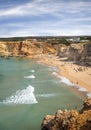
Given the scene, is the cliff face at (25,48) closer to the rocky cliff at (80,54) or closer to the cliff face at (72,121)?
the rocky cliff at (80,54)

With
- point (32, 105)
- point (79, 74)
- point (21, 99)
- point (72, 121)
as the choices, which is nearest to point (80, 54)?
point (79, 74)

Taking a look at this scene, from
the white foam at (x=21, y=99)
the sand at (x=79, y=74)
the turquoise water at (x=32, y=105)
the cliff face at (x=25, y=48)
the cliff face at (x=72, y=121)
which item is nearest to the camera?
the cliff face at (x=72, y=121)

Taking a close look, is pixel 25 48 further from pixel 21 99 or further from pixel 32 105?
pixel 32 105

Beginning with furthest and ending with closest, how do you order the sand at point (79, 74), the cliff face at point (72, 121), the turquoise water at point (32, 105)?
the sand at point (79, 74) → the turquoise water at point (32, 105) → the cliff face at point (72, 121)

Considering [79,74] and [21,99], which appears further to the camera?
[79,74]

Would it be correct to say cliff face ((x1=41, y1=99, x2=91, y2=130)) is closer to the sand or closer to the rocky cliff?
Answer: the sand

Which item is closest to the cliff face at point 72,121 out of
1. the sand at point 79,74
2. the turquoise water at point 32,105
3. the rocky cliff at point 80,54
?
the turquoise water at point 32,105

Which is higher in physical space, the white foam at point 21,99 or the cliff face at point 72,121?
the cliff face at point 72,121

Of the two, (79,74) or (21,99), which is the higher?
(21,99)

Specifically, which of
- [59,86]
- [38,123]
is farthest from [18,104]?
[59,86]
